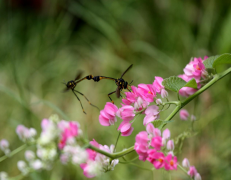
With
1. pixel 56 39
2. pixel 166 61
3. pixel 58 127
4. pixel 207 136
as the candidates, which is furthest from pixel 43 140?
pixel 56 39

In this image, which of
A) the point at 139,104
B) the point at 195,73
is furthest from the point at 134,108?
the point at 195,73

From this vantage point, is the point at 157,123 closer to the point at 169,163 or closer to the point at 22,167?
the point at 169,163

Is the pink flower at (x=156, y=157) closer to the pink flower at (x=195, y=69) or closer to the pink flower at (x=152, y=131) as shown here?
the pink flower at (x=152, y=131)

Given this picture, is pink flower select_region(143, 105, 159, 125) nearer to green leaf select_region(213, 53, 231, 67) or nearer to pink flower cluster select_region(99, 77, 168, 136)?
pink flower cluster select_region(99, 77, 168, 136)

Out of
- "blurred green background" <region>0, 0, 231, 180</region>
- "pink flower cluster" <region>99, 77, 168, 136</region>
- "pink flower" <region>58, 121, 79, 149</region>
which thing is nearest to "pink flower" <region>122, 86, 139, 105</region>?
"pink flower cluster" <region>99, 77, 168, 136</region>

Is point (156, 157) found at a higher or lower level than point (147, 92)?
lower

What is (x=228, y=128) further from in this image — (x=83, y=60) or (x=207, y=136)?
(x=83, y=60)
